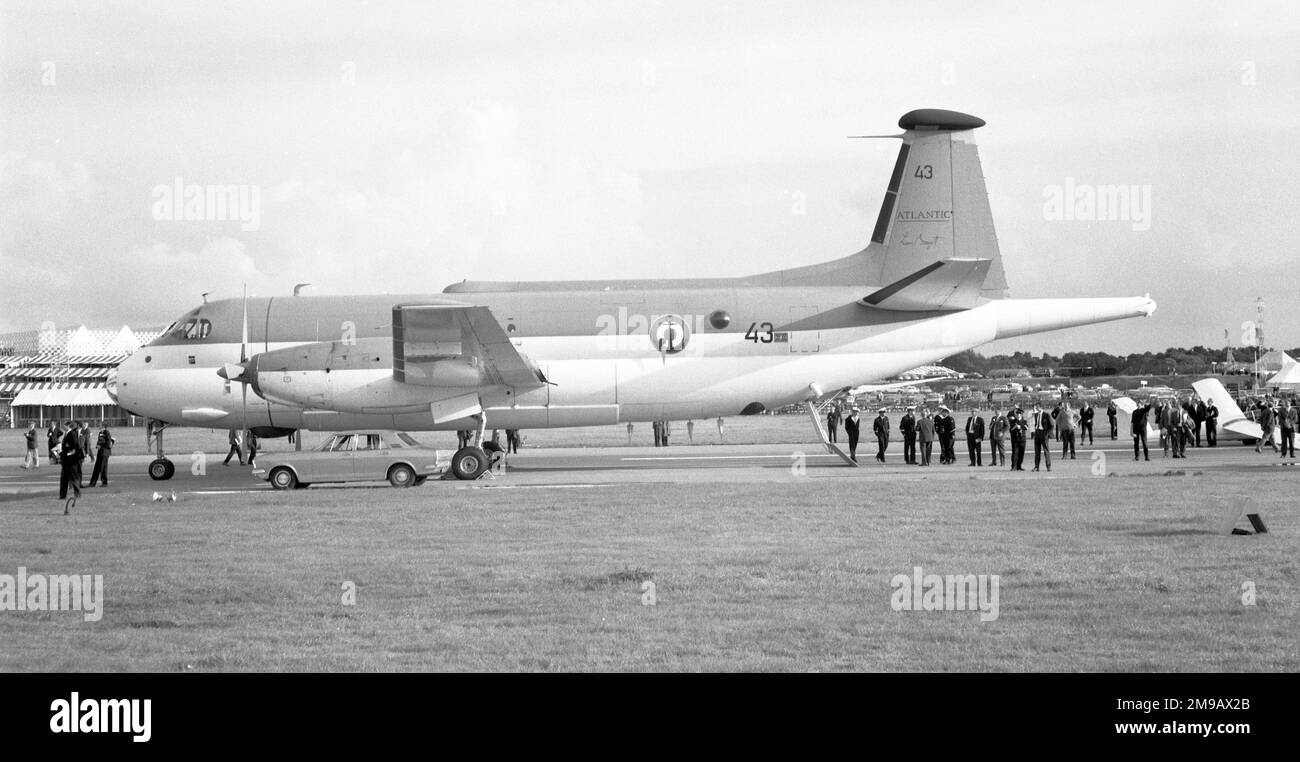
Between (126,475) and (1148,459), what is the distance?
84.1 ft

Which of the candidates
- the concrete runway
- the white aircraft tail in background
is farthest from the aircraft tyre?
the white aircraft tail in background

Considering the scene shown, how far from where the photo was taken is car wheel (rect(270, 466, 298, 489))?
21656mm

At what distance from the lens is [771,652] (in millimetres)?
8469

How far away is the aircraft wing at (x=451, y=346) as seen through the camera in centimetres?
2162

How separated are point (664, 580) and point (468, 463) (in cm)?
1226

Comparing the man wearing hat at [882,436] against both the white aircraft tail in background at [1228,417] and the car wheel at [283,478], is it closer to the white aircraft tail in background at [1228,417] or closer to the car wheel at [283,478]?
the white aircraft tail in background at [1228,417]

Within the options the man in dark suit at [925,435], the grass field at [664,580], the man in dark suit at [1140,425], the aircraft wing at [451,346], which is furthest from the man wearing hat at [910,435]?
the aircraft wing at [451,346]

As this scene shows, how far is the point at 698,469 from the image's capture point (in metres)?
25.5

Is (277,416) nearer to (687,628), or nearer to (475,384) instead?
(475,384)

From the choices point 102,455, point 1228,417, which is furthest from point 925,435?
point 102,455

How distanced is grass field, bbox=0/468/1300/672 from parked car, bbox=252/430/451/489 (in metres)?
2.45

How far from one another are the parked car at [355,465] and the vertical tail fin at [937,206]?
37.3ft

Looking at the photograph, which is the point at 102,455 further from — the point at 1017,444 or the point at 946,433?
the point at 1017,444
